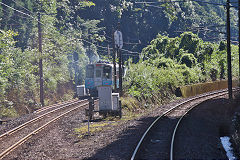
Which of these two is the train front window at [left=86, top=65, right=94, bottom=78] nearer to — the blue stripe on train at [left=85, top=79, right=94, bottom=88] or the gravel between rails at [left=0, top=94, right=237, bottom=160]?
the blue stripe on train at [left=85, top=79, right=94, bottom=88]

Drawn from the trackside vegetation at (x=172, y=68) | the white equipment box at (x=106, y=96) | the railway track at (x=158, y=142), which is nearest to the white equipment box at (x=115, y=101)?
the white equipment box at (x=106, y=96)

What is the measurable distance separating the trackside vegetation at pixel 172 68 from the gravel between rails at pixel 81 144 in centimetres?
1052

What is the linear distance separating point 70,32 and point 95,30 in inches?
455

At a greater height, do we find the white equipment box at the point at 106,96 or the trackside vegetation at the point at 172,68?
the trackside vegetation at the point at 172,68

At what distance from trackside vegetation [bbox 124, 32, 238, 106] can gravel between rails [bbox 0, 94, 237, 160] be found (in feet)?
34.5

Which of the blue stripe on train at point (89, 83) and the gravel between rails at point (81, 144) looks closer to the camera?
the gravel between rails at point (81, 144)

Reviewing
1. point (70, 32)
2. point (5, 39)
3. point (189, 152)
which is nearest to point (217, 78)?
point (70, 32)

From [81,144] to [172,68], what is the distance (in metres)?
26.4

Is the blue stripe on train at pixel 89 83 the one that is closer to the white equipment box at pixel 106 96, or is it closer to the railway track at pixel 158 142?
the white equipment box at pixel 106 96

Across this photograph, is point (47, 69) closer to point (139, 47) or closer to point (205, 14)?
point (139, 47)

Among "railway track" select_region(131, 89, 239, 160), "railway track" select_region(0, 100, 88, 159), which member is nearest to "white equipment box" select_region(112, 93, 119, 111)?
"railway track" select_region(131, 89, 239, 160)

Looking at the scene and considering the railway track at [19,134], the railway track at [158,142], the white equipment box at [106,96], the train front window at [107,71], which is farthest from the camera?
the train front window at [107,71]

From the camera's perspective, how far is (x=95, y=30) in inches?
2334

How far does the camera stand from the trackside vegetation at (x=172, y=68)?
91.8ft
